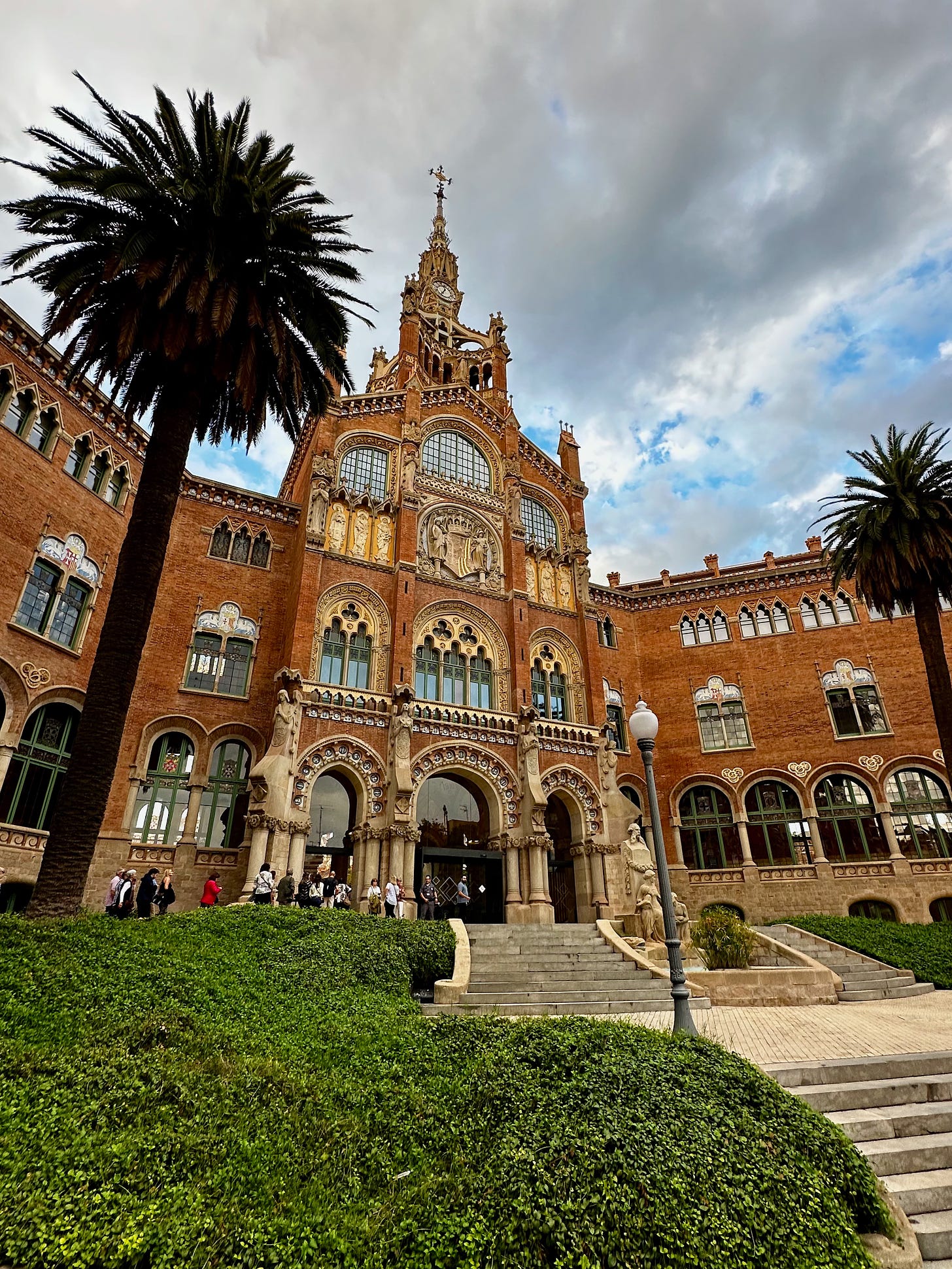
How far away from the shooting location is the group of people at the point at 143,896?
17844 mm

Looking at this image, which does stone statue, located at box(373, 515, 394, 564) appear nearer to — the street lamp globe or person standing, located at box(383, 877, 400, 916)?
person standing, located at box(383, 877, 400, 916)

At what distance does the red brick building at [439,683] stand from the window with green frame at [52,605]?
0.29 ft

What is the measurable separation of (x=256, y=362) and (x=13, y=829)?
1502 centimetres

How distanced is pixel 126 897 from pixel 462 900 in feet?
34.5

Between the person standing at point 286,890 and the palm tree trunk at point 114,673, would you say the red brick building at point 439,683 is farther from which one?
the palm tree trunk at point 114,673

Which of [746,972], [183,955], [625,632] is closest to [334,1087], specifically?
[183,955]

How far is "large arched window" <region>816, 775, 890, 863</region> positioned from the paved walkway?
14.1 meters

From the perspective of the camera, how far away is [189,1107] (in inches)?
245

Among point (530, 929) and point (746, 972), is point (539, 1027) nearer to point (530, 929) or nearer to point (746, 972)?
point (746, 972)

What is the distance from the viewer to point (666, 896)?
10.2 meters

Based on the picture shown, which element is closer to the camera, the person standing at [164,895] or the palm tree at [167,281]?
the palm tree at [167,281]

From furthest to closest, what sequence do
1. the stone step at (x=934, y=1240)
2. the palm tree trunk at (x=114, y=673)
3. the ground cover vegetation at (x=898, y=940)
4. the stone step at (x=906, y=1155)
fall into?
the ground cover vegetation at (x=898, y=940), the palm tree trunk at (x=114, y=673), the stone step at (x=906, y=1155), the stone step at (x=934, y=1240)

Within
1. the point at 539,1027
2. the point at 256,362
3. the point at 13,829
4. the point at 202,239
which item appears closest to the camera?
the point at 539,1027

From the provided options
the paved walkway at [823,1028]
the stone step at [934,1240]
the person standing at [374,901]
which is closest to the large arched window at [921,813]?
the paved walkway at [823,1028]
